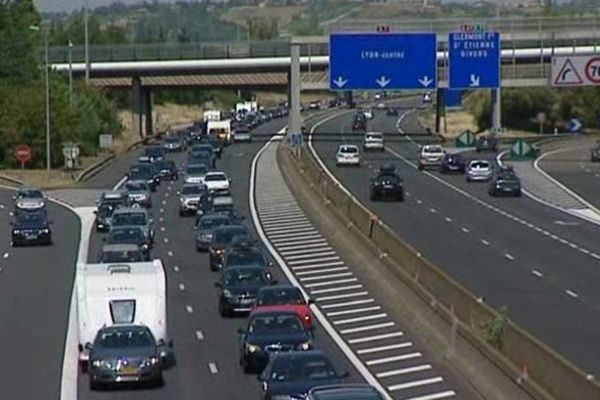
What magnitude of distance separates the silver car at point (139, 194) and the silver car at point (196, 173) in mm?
2441

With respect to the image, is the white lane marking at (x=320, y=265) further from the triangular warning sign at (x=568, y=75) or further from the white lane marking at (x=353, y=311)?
the triangular warning sign at (x=568, y=75)

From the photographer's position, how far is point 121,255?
5000 centimetres

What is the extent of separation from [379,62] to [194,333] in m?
45.1

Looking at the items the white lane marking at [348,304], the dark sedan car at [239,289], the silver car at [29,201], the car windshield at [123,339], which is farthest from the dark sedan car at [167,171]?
the car windshield at [123,339]

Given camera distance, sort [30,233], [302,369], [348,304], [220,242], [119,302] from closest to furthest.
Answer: [302,369]
[119,302]
[348,304]
[220,242]
[30,233]

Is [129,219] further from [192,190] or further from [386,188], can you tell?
[386,188]

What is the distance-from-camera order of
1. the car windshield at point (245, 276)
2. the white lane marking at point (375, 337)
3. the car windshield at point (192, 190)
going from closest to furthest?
the white lane marking at point (375, 337)
the car windshield at point (245, 276)
the car windshield at point (192, 190)

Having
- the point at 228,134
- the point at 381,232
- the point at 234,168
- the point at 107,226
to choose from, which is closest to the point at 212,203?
the point at 107,226

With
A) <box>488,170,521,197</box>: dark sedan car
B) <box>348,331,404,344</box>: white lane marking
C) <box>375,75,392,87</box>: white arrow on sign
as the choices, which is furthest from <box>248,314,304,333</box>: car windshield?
<box>375,75,392,87</box>: white arrow on sign

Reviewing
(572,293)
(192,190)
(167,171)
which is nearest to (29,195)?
(192,190)

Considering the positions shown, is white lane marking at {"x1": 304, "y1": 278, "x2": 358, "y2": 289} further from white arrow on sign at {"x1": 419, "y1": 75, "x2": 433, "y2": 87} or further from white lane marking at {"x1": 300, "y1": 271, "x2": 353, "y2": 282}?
white arrow on sign at {"x1": 419, "y1": 75, "x2": 433, "y2": 87}

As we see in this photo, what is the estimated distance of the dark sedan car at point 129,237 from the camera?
2243 inches

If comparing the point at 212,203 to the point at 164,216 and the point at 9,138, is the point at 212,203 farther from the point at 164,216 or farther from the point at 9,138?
the point at 9,138

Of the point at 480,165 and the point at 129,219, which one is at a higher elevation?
the point at 129,219
